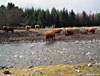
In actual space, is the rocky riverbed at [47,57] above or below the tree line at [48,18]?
below

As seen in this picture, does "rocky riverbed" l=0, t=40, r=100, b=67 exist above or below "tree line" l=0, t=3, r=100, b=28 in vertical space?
below

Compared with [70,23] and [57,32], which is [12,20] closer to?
[57,32]

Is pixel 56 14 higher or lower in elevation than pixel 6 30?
higher

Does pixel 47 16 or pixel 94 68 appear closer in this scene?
pixel 94 68

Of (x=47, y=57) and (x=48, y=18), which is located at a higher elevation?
(x=48, y=18)

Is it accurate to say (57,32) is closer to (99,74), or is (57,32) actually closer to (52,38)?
(52,38)

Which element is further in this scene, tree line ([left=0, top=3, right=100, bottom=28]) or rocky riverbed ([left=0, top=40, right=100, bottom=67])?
tree line ([left=0, top=3, right=100, bottom=28])

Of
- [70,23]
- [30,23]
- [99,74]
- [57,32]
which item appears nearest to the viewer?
[99,74]

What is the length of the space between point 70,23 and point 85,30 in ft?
130

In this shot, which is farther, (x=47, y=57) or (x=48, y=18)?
(x=48, y=18)

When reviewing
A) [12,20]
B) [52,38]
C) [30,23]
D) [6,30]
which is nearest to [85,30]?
[52,38]

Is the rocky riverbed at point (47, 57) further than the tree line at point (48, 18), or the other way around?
the tree line at point (48, 18)

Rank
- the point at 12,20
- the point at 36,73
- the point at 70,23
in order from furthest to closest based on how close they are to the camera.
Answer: the point at 70,23 < the point at 12,20 < the point at 36,73

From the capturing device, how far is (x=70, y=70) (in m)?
6.47
